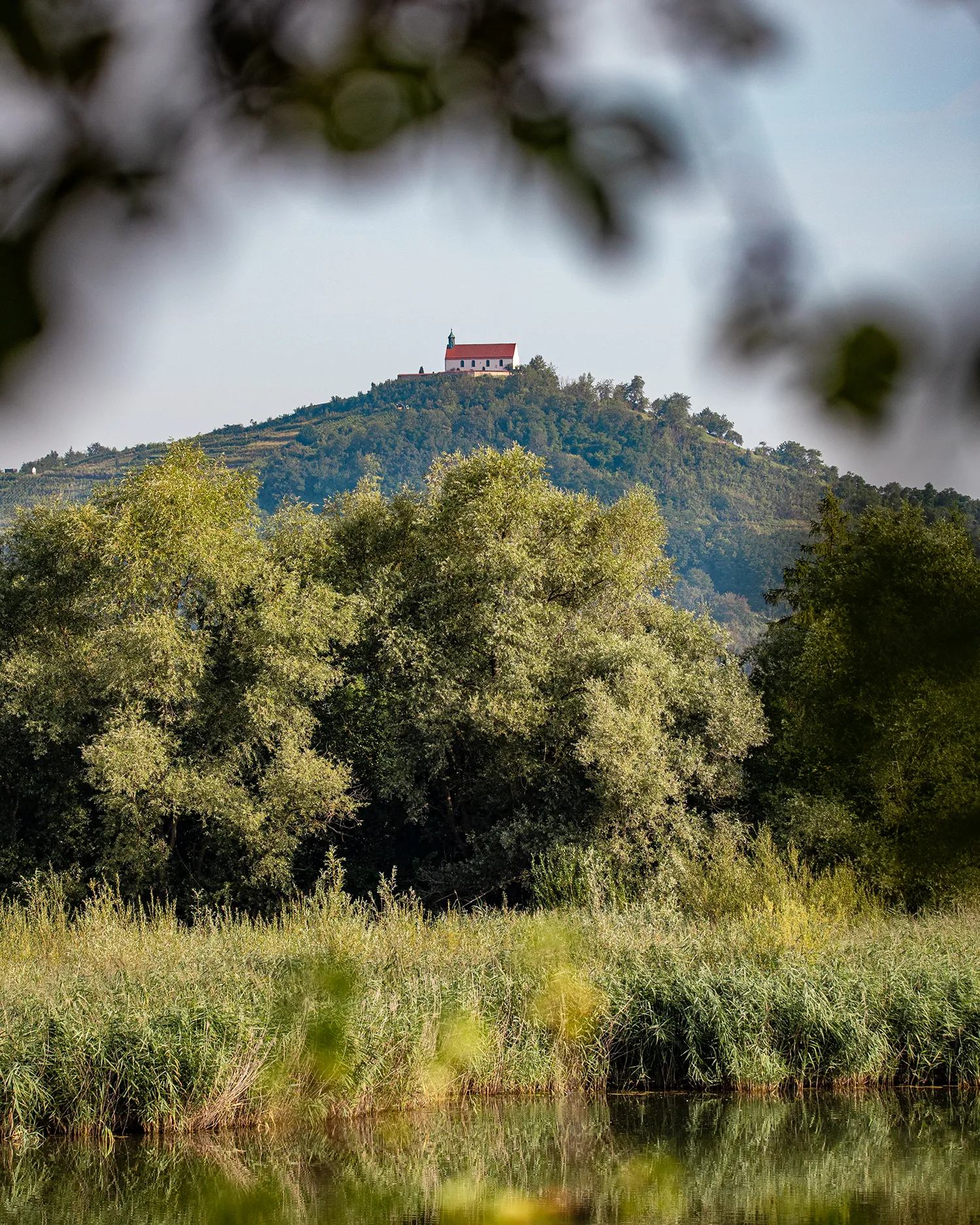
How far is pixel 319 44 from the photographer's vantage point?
89 centimetres

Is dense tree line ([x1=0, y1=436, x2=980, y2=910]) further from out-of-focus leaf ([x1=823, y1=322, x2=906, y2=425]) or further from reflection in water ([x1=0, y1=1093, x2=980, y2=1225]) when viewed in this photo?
out-of-focus leaf ([x1=823, y1=322, x2=906, y2=425])

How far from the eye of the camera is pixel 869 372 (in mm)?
879

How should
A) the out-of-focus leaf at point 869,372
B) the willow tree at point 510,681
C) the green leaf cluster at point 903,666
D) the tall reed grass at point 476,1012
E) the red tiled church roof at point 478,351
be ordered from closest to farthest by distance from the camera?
the out-of-focus leaf at point 869,372, the green leaf cluster at point 903,666, the red tiled church roof at point 478,351, the tall reed grass at point 476,1012, the willow tree at point 510,681

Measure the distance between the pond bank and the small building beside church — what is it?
731 cm

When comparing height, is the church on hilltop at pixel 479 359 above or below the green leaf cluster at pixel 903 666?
above

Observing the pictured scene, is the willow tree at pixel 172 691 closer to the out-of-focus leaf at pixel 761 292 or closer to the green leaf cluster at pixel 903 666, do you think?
the green leaf cluster at pixel 903 666

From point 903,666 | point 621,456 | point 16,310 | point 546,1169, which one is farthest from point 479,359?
point 546,1169

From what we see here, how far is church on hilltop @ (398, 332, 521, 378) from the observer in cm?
157

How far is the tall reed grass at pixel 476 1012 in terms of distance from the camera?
963 cm

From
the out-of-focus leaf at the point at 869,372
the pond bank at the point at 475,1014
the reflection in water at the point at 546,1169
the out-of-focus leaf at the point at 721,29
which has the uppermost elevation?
the out-of-focus leaf at the point at 721,29

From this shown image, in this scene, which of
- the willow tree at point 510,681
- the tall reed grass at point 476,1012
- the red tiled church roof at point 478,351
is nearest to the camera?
the red tiled church roof at point 478,351

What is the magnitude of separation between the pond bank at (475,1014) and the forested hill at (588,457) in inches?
281

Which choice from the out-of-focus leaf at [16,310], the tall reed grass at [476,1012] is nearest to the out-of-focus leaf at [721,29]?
the out-of-focus leaf at [16,310]

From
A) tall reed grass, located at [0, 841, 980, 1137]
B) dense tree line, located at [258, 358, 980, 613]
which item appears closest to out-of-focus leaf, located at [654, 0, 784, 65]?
dense tree line, located at [258, 358, 980, 613]
